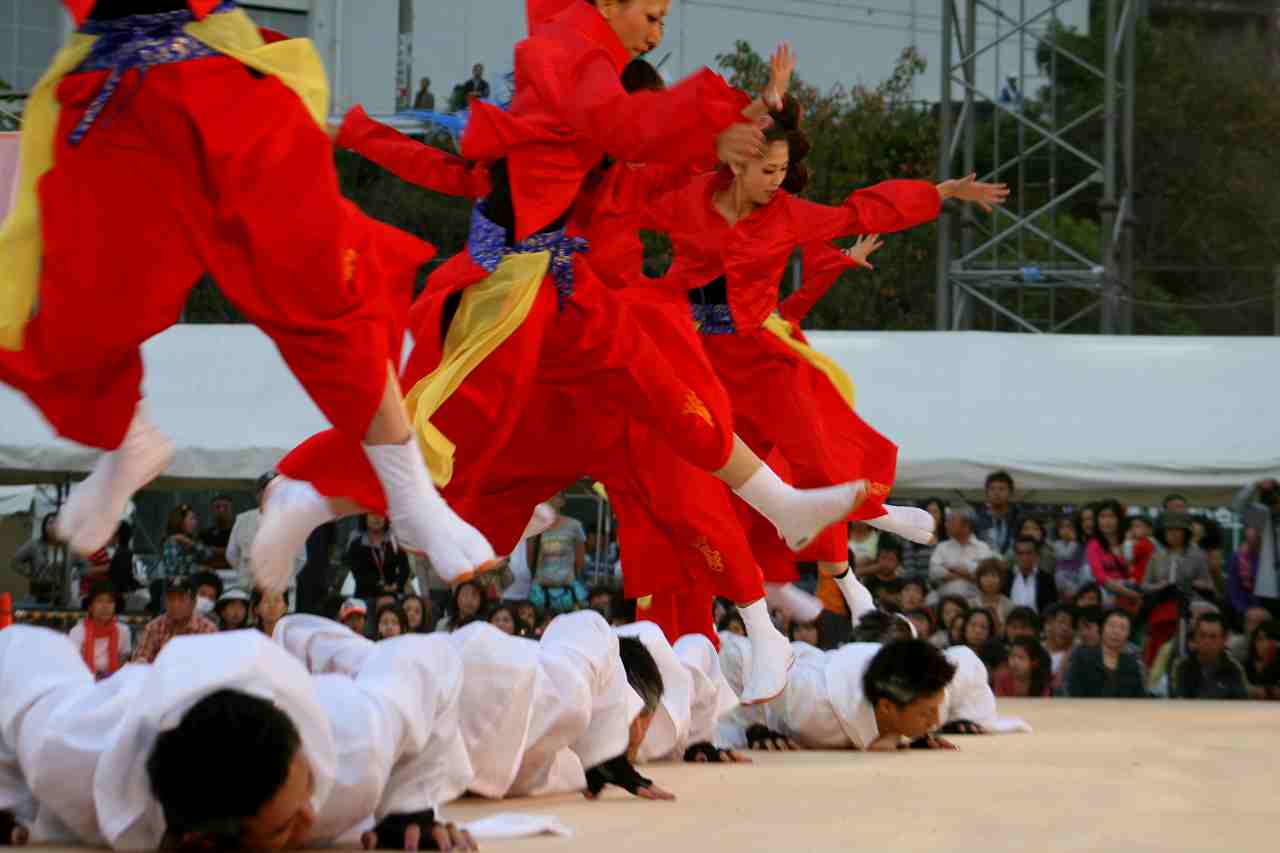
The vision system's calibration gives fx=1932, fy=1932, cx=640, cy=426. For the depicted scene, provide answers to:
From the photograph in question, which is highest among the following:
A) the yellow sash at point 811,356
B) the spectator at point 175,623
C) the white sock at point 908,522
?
the yellow sash at point 811,356

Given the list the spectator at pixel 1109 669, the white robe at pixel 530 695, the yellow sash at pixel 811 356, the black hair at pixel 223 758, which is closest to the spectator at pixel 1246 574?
the spectator at pixel 1109 669

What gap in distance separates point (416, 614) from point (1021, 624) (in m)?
2.52

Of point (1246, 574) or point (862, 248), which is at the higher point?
point (862, 248)

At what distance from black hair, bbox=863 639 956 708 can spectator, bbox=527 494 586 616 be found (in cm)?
366

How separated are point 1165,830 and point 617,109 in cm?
162

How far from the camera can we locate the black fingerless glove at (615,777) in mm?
3658

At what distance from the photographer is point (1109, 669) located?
7957 millimetres

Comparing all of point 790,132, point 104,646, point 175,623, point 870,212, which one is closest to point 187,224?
point 790,132

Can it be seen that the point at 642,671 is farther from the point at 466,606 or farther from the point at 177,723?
the point at 466,606

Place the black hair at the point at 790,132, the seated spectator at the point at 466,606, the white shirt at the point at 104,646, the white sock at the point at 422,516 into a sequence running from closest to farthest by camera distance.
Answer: the white sock at the point at 422,516 → the black hair at the point at 790,132 → the white shirt at the point at 104,646 → the seated spectator at the point at 466,606

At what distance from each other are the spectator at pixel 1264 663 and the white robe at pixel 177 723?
5616 millimetres

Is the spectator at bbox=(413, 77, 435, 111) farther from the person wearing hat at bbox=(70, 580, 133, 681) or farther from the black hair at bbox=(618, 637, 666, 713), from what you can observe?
the black hair at bbox=(618, 637, 666, 713)

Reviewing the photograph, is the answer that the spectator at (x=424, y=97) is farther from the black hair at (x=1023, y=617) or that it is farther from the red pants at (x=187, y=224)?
the red pants at (x=187, y=224)

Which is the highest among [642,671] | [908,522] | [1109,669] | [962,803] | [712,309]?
[712,309]
